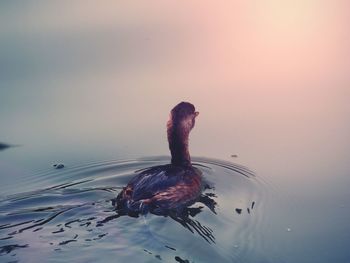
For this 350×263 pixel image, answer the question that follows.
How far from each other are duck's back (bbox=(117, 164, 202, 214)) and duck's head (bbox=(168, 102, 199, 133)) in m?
0.62

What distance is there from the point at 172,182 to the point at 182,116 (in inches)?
47.3

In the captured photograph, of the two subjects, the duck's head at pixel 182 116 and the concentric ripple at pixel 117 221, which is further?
the duck's head at pixel 182 116

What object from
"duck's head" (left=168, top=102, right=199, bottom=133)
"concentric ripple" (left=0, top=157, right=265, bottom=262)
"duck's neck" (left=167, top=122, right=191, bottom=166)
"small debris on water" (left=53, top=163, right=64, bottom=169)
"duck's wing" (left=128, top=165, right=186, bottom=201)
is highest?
"duck's head" (left=168, top=102, right=199, bottom=133)

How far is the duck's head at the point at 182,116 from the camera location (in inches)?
327

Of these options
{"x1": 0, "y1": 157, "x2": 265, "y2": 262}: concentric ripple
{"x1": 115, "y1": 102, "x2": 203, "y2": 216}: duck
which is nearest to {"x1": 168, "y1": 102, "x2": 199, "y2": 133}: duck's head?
{"x1": 115, "y1": 102, "x2": 203, "y2": 216}: duck

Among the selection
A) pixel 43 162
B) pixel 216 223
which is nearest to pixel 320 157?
pixel 216 223

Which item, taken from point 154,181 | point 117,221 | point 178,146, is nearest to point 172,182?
point 154,181

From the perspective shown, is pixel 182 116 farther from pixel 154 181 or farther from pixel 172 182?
pixel 154 181

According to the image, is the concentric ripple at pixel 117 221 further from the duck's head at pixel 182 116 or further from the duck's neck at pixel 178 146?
the duck's head at pixel 182 116

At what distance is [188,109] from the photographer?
8414 millimetres

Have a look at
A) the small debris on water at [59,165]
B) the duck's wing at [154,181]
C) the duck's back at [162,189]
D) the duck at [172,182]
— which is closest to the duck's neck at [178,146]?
the duck at [172,182]

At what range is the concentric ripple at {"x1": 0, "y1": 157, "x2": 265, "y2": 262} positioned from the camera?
19.1 feet

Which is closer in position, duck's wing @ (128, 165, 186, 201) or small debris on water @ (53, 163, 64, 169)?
duck's wing @ (128, 165, 186, 201)

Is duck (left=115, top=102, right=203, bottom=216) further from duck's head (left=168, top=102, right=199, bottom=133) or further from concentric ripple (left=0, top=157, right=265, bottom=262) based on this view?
concentric ripple (left=0, top=157, right=265, bottom=262)
